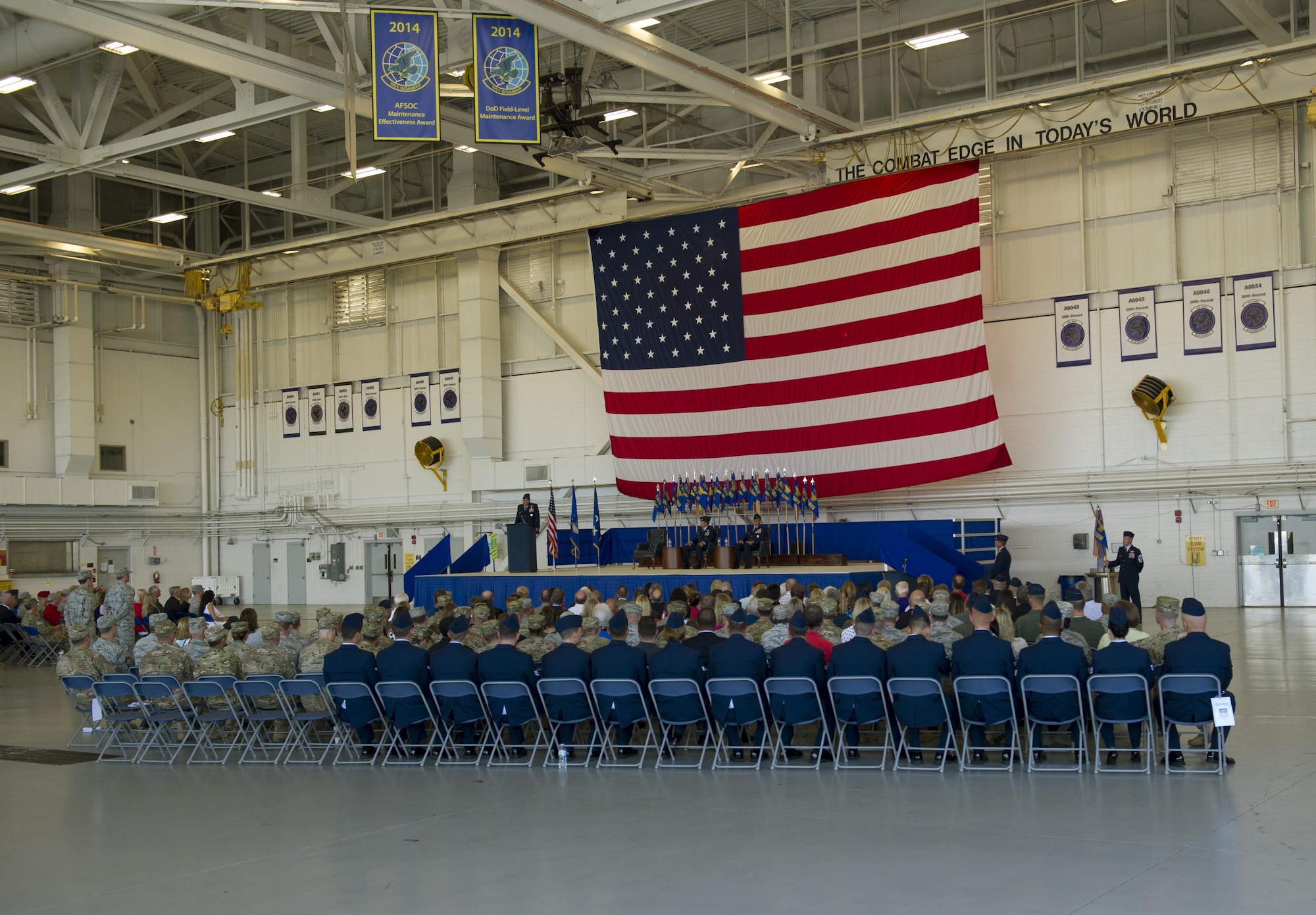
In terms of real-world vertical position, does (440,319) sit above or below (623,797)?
above

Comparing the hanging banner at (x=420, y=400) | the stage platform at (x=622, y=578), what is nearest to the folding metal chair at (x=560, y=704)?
the stage platform at (x=622, y=578)

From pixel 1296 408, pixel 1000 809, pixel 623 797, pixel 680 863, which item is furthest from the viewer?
pixel 1296 408

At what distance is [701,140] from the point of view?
79.6ft

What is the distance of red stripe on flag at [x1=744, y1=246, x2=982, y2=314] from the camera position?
2050 cm

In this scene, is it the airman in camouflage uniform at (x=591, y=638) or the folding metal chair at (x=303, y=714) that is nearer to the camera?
the folding metal chair at (x=303, y=714)

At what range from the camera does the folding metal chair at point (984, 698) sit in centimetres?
771

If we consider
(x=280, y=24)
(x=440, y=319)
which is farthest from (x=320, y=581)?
(x=280, y=24)

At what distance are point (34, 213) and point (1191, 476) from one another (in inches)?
1004

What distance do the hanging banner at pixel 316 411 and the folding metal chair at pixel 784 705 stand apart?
23884mm

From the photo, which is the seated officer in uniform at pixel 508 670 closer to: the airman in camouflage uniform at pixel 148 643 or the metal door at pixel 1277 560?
the airman in camouflage uniform at pixel 148 643

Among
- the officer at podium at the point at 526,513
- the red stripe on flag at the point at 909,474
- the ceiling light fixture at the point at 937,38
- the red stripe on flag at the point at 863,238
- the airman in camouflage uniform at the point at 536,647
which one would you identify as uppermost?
the ceiling light fixture at the point at 937,38

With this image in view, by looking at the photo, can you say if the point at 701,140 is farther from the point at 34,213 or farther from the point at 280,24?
the point at 34,213

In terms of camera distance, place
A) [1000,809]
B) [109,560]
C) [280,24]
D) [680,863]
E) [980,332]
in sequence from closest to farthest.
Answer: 1. [680,863]
2. [1000,809]
3. [980,332]
4. [280,24]
5. [109,560]

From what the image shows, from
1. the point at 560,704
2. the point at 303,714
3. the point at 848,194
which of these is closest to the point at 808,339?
the point at 848,194
